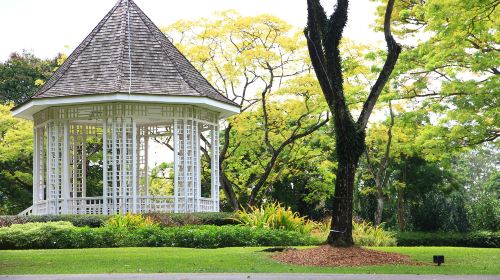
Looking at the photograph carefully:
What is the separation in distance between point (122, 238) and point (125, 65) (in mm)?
8086

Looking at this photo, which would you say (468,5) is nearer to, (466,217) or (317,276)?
(317,276)

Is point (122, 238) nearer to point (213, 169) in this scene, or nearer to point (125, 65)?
point (125, 65)

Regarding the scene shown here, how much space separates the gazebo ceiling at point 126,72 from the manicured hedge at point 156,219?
154 inches

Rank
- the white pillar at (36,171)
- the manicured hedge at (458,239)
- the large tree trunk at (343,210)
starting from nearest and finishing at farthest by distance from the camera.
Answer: the large tree trunk at (343,210), the white pillar at (36,171), the manicured hedge at (458,239)

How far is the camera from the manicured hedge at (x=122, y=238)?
65.8 feet

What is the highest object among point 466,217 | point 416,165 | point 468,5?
point 468,5

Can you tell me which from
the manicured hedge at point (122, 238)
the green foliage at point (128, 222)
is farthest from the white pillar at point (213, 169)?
the manicured hedge at point (122, 238)

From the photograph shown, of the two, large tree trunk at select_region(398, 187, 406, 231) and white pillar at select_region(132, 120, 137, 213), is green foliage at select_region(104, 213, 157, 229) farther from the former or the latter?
large tree trunk at select_region(398, 187, 406, 231)

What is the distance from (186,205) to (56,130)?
5.19 m

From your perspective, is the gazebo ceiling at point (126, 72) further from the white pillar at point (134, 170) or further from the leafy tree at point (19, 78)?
the leafy tree at point (19, 78)

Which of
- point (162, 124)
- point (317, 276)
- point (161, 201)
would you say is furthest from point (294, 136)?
point (317, 276)

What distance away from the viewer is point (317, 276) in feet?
43.5

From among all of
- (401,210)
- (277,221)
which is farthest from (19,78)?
Answer: (277,221)

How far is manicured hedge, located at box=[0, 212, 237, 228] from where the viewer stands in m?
23.1
